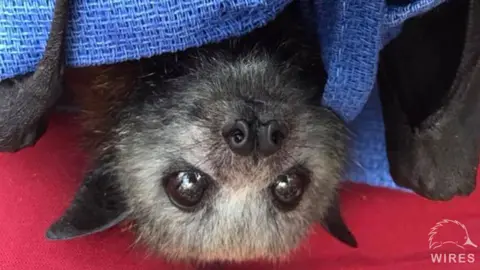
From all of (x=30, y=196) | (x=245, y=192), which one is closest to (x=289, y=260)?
(x=245, y=192)

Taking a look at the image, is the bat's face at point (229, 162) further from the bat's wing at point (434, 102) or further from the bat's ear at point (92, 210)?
the bat's wing at point (434, 102)

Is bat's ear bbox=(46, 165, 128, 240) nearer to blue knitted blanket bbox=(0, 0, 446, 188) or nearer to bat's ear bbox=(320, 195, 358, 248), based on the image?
blue knitted blanket bbox=(0, 0, 446, 188)

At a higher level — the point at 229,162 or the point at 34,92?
the point at 34,92

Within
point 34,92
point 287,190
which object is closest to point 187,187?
point 287,190

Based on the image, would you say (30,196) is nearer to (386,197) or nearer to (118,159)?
(118,159)

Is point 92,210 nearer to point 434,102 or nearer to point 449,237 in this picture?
point 434,102

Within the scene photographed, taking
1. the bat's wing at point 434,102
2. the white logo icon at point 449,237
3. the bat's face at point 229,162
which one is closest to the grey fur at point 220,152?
the bat's face at point 229,162

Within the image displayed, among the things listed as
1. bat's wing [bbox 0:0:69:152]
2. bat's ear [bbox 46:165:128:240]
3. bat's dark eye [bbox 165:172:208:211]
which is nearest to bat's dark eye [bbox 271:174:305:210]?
bat's dark eye [bbox 165:172:208:211]
